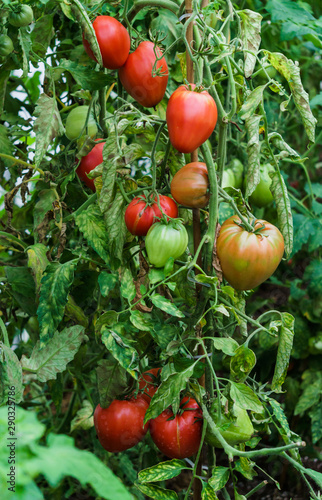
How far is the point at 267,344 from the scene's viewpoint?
1.32 metres

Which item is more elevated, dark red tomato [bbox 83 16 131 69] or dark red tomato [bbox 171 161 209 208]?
dark red tomato [bbox 83 16 131 69]

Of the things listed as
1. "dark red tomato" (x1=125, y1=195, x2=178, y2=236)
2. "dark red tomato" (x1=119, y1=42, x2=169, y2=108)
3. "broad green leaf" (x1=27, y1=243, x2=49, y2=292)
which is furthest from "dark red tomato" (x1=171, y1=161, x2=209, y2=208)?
"broad green leaf" (x1=27, y1=243, x2=49, y2=292)

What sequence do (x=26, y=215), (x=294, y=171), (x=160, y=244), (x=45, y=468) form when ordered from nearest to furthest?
(x=45, y=468) < (x=160, y=244) < (x=26, y=215) < (x=294, y=171)

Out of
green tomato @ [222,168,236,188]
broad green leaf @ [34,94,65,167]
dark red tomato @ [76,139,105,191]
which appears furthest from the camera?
green tomato @ [222,168,236,188]

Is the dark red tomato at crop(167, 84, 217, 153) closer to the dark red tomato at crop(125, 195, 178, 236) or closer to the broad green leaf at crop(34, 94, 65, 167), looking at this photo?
the dark red tomato at crop(125, 195, 178, 236)

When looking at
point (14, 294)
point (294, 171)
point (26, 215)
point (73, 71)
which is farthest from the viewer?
point (294, 171)

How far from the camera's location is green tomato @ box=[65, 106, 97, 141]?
86 centimetres

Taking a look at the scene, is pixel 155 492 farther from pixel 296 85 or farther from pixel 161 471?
pixel 296 85

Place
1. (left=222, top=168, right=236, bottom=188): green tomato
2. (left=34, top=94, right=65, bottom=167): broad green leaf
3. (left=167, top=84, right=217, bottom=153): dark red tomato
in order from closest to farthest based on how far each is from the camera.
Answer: (left=167, top=84, right=217, bottom=153): dark red tomato → (left=34, top=94, right=65, bottom=167): broad green leaf → (left=222, top=168, right=236, bottom=188): green tomato

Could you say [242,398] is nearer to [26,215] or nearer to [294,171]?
[26,215]

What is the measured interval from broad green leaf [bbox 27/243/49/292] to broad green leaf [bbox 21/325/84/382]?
0.31 feet

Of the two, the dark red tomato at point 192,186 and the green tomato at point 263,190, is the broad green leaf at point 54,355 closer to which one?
the dark red tomato at point 192,186

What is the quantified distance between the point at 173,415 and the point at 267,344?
672 millimetres

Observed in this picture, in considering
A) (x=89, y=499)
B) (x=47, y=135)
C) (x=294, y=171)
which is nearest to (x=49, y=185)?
(x=47, y=135)
